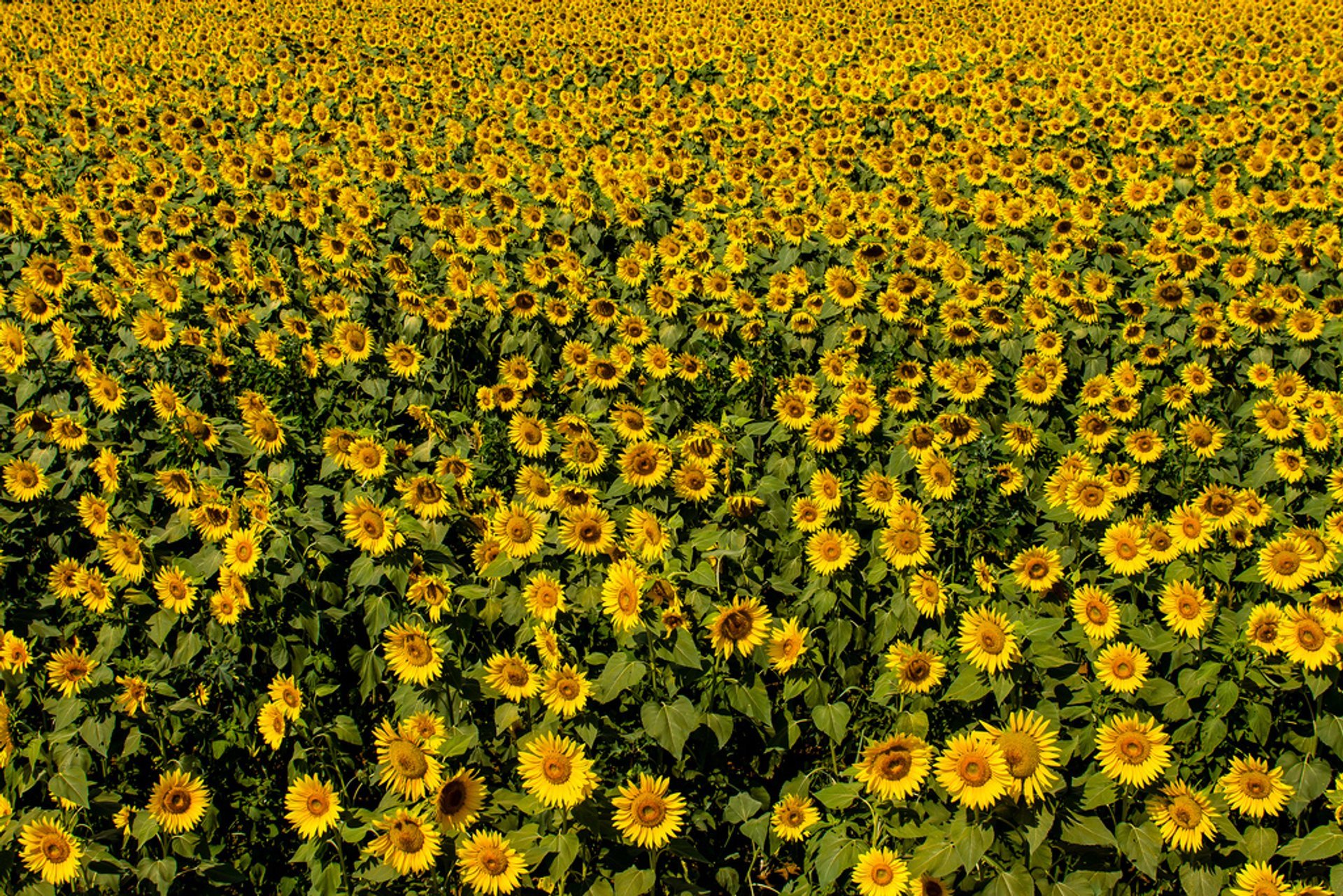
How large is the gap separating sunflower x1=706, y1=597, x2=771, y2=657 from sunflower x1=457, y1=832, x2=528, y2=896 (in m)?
1.01

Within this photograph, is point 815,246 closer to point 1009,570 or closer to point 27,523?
point 1009,570

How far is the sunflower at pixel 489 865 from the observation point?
277cm

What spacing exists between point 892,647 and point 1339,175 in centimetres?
632

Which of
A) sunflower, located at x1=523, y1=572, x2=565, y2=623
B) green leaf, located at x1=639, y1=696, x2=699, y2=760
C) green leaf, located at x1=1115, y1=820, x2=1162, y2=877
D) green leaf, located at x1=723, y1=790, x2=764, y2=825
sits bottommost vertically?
green leaf, located at x1=723, y1=790, x2=764, y2=825

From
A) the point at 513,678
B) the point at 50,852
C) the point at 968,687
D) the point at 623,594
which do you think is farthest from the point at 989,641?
the point at 50,852

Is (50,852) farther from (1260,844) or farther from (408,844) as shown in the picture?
(1260,844)

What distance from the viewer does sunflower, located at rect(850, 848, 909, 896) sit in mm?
2742

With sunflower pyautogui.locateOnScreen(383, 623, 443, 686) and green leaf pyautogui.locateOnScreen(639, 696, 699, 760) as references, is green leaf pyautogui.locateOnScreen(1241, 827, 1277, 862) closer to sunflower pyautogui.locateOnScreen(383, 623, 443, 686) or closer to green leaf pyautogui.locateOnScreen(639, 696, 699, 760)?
green leaf pyautogui.locateOnScreen(639, 696, 699, 760)

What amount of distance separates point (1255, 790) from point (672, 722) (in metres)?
1.97

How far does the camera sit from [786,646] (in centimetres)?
320

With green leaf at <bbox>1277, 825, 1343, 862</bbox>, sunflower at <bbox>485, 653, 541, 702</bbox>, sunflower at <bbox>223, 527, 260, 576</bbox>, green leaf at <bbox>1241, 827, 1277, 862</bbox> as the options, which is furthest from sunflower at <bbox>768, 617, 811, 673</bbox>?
sunflower at <bbox>223, 527, 260, 576</bbox>

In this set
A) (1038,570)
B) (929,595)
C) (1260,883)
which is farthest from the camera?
(1038,570)

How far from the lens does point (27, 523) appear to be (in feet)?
13.8

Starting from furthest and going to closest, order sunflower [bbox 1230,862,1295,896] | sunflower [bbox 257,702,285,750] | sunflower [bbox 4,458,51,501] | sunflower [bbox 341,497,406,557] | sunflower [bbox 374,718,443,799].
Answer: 1. sunflower [bbox 4,458,51,501]
2. sunflower [bbox 341,497,406,557]
3. sunflower [bbox 257,702,285,750]
4. sunflower [bbox 374,718,443,799]
5. sunflower [bbox 1230,862,1295,896]
